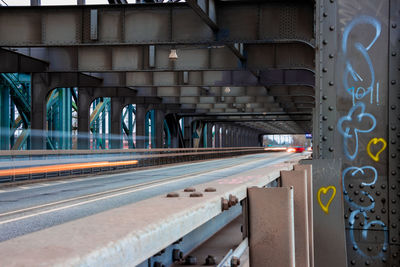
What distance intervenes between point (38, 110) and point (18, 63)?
12.3 feet

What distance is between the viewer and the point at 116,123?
130 ft

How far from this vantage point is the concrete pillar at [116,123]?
130 feet

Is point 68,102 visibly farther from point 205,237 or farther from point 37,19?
Result: point 205,237

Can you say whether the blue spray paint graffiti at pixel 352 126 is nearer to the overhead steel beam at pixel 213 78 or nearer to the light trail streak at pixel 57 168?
the light trail streak at pixel 57 168

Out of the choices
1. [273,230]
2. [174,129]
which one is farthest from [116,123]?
[273,230]

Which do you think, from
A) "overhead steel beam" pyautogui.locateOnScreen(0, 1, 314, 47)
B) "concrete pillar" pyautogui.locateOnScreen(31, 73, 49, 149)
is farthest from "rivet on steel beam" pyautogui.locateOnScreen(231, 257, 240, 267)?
"concrete pillar" pyautogui.locateOnScreen(31, 73, 49, 149)

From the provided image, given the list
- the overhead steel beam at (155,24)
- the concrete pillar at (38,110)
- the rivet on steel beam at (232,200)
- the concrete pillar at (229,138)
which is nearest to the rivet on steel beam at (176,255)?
the rivet on steel beam at (232,200)

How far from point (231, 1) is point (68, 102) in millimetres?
19157

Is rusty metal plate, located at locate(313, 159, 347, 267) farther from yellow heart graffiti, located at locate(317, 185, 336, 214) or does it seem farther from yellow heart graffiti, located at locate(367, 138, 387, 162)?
yellow heart graffiti, located at locate(367, 138, 387, 162)

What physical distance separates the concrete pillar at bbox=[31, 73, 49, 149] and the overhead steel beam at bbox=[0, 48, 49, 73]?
2.42 m

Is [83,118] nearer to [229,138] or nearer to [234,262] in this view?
[234,262]

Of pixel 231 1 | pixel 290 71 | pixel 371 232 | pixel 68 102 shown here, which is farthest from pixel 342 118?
pixel 68 102

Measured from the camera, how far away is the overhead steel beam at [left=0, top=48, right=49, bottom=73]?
25.1 m

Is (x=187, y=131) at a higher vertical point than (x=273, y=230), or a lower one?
higher
